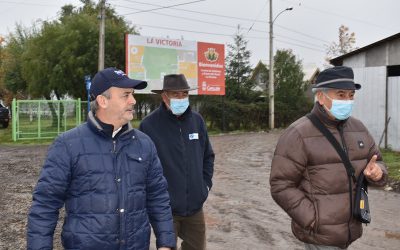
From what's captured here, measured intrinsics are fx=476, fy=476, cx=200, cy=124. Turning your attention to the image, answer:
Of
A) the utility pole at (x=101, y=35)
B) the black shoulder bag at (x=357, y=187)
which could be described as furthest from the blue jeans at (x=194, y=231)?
the utility pole at (x=101, y=35)

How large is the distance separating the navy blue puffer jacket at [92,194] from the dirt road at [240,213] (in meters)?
3.40

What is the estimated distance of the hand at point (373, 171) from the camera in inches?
127

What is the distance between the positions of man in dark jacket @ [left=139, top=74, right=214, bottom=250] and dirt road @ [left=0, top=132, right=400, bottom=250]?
183 centimetres

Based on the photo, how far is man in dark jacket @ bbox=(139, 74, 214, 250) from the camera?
420cm

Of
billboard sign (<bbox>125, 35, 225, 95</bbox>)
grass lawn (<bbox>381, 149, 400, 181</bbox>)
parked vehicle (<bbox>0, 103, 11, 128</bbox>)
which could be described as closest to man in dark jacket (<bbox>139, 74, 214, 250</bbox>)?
grass lawn (<bbox>381, 149, 400, 181</bbox>)

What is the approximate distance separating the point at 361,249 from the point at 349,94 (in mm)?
3346

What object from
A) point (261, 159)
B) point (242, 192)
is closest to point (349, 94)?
point (242, 192)

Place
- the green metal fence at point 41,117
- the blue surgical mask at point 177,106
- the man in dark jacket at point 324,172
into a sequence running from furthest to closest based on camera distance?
1. the green metal fence at point 41,117
2. the blue surgical mask at point 177,106
3. the man in dark jacket at point 324,172

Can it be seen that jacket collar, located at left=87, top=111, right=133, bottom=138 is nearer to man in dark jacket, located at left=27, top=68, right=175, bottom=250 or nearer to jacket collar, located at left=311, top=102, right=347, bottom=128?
man in dark jacket, located at left=27, top=68, right=175, bottom=250

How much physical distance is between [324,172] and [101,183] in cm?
145

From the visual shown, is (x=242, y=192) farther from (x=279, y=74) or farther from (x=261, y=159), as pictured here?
(x=279, y=74)

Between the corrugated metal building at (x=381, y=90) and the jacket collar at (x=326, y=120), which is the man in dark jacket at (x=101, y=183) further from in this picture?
the corrugated metal building at (x=381, y=90)

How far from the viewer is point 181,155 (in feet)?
13.9

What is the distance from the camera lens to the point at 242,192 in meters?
9.91
